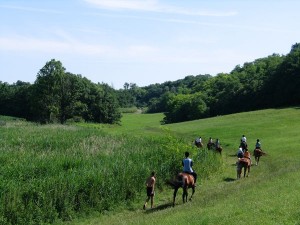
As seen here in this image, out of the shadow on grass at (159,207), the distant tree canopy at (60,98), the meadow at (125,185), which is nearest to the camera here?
the meadow at (125,185)

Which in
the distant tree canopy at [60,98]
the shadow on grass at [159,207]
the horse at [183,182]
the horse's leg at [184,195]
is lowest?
the shadow on grass at [159,207]

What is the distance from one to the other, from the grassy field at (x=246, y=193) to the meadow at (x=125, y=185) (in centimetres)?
4

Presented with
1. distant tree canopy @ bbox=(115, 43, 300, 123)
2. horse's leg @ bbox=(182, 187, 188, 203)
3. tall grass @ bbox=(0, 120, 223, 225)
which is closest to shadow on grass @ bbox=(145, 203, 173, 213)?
horse's leg @ bbox=(182, 187, 188, 203)

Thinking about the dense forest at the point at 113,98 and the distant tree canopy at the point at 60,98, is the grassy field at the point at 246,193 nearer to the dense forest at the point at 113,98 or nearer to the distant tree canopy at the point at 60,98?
the dense forest at the point at 113,98

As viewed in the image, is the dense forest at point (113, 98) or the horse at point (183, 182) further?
the dense forest at point (113, 98)

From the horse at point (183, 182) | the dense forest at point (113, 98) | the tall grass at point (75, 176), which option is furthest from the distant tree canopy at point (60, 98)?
the horse at point (183, 182)

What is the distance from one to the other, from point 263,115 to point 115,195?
49.2 metres

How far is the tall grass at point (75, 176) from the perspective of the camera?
19.2 meters

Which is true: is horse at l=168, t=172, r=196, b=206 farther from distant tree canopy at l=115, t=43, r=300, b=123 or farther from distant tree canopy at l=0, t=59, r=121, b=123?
distant tree canopy at l=115, t=43, r=300, b=123

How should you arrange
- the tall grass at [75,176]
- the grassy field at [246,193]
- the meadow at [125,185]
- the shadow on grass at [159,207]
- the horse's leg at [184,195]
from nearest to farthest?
the grassy field at [246,193], the meadow at [125,185], the tall grass at [75,176], the shadow on grass at [159,207], the horse's leg at [184,195]

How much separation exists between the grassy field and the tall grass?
108 centimetres

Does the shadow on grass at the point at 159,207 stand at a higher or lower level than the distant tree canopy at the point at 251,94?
lower

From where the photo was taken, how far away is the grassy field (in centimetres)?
1412

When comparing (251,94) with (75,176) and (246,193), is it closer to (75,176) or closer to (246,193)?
(75,176)
